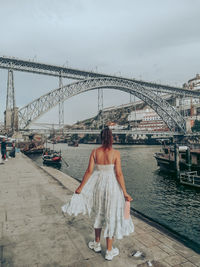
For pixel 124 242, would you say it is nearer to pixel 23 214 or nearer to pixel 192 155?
pixel 23 214

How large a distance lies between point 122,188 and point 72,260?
129 cm

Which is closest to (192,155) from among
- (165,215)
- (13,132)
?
(165,215)

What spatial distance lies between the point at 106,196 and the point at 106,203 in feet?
0.35

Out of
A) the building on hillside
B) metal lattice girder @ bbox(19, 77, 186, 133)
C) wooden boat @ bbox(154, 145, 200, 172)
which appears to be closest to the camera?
wooden boat @ bbox(154, 145, 200, 172)

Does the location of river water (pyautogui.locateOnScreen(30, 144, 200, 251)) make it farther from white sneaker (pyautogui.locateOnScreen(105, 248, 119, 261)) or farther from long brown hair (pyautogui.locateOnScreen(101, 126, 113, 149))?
long brown hair (pyautogui.locateOnScreen(101, 126, 113, 149))

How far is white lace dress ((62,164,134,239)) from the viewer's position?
2.96m

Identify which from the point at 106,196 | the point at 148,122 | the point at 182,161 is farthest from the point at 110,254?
the point at 148,122

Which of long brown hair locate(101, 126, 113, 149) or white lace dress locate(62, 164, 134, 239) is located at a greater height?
long brown hair locate(101, 126, 113, 149)

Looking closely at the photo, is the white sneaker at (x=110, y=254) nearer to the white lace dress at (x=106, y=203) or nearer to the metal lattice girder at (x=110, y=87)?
the white lace dress at (x=106, y=203)

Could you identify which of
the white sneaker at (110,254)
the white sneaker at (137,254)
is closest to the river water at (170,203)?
the white sneaker at (137,254)

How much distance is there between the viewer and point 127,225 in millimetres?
3004

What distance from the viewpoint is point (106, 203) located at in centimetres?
299

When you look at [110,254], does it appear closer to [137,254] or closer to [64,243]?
[137,254]

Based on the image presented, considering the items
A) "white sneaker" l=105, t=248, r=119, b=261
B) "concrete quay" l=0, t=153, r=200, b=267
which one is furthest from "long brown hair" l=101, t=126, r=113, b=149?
"concrete quay" l=0, t=153, r=200, b=267
